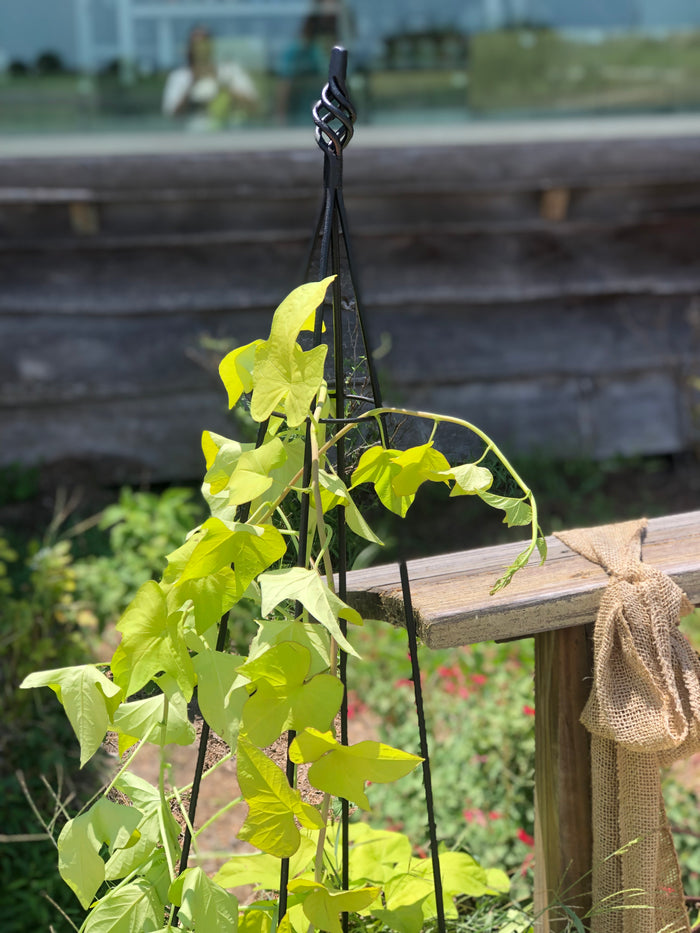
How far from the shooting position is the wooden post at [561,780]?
1.30m

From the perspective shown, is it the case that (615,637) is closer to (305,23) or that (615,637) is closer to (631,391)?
(631,391)

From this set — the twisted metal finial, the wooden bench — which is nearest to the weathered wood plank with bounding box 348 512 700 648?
the wooden bench

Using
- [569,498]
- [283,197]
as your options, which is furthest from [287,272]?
[569,498]

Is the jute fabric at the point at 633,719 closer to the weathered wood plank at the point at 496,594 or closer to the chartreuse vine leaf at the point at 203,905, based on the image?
the weathered wood plank at the point at 496,594

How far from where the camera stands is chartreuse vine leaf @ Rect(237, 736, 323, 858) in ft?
2.89

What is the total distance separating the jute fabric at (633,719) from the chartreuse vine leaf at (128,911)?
0.60m

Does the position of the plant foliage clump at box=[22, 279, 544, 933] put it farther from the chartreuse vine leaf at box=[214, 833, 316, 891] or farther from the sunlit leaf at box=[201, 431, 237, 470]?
the chartreuse vine leaf at box=[214, 833, 316, 891]

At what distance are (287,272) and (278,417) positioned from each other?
128 inches

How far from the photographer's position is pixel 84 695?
89cm

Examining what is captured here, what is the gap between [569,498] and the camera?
4.18m

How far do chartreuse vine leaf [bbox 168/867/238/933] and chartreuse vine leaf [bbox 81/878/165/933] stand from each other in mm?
63

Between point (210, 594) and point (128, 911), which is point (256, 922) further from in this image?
point (210, 594)

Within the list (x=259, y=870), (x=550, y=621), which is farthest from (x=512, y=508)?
(x=259, y=870)

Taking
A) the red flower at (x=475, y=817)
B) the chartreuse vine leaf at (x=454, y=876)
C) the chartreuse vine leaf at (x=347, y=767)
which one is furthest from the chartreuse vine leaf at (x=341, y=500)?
the red flower at (x=475, y=817)
